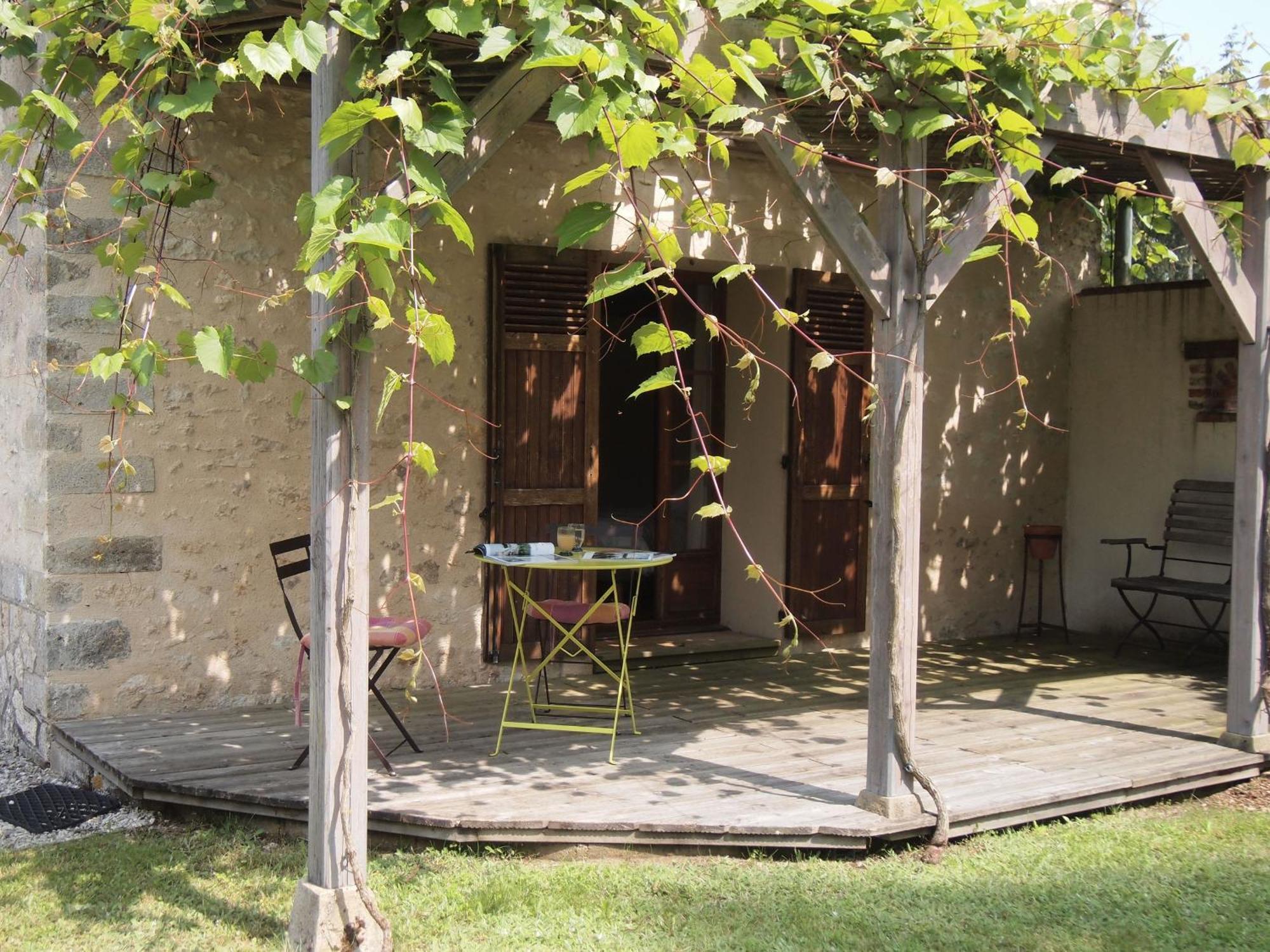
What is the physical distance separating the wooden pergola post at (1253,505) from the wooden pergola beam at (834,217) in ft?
6.83

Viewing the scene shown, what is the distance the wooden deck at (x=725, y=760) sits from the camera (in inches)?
163

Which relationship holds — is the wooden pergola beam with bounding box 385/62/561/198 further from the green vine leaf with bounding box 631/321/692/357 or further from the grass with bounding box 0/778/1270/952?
the grass with bounding box 0/778/1270/952

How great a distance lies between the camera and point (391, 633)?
4.76 metres

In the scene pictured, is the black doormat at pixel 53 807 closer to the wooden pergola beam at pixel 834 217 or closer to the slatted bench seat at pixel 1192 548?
the wooden pergola beam at pixel 834 217

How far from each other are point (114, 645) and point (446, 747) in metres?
1.51

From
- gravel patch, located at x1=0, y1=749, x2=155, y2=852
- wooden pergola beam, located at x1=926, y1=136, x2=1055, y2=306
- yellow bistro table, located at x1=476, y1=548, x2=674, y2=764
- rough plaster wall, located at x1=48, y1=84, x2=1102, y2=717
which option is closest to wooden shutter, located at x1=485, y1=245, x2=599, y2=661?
rough plaster wall, located at x1=48, y1=84, x2=1102, y2=717

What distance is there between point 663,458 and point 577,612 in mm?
Result: 2360

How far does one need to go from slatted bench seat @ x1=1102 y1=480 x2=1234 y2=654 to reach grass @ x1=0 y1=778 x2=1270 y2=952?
3104 millimetres

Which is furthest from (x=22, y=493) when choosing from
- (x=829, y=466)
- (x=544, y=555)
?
(x=829, y=466)

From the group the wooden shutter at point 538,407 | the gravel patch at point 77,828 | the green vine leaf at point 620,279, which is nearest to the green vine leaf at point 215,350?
the green vine leaf at point 620,279

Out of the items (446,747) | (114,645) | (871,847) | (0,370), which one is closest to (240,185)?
(0,370)

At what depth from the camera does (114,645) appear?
535cm

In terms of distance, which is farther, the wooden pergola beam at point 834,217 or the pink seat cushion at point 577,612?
the pink seat cushion at point 577,612

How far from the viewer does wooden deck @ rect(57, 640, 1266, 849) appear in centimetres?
415
